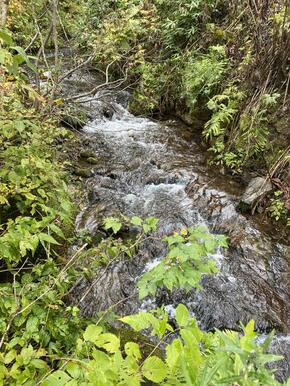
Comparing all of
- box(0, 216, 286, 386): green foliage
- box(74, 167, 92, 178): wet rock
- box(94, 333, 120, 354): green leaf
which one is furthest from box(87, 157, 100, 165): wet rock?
box(94, 333, 120, 354): green leaf

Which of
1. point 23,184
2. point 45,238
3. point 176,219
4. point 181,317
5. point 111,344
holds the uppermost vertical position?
point 181,317

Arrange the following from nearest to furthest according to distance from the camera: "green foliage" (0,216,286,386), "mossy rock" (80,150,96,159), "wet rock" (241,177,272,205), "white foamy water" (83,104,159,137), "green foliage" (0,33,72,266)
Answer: "green foliage" (0,216,286,386)
"green foliage" (0,33,72,266)
"wet rock" (241,177,272,205)
"mossy rock" (80,150,96,159)
"white foamy water" (83,104,159,137)

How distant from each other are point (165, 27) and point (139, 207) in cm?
609

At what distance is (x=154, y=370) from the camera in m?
1.10

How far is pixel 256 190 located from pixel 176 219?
4.57 feet

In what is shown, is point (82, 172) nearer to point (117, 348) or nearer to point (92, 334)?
point (92, 334)

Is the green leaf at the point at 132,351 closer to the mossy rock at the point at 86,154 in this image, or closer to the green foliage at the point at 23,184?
the green foliage at the point at 23,184

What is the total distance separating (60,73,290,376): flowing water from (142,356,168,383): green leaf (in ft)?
3.93

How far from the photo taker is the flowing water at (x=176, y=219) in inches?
156

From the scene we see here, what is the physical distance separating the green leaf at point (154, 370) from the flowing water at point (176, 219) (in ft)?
3.93

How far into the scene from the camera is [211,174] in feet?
21.0

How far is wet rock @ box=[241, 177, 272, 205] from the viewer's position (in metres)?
5.43

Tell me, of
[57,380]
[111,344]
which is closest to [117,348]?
[111,344]

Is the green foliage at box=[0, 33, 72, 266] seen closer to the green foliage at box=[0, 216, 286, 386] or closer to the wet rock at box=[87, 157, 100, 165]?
the green foliage at box=[0, 216, 286, 386]
